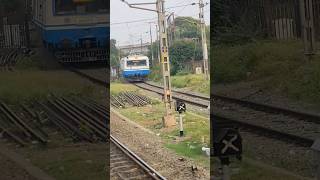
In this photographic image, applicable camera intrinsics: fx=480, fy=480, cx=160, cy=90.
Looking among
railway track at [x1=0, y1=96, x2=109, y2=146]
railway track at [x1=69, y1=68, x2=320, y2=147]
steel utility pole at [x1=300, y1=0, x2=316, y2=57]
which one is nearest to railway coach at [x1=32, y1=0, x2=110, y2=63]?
railway track at [x1=0, y1=96, x2=109, y2=146]

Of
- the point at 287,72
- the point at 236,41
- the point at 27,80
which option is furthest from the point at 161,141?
the point at 236,41

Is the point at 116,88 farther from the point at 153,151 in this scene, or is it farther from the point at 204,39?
the point at 153,151

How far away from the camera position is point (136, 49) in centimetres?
511

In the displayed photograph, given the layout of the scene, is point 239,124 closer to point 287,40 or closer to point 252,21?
point 287,40

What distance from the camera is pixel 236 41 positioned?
671 inches

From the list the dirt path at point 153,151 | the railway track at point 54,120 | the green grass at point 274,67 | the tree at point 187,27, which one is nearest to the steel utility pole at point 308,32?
the green grass at point 274,67

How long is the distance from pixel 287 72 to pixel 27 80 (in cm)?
623

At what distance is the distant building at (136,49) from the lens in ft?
15.3

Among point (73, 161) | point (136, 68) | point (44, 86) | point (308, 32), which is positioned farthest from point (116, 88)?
point (308, 32)

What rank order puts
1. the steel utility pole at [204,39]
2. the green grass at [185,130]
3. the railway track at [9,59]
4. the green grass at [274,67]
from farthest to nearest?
the green grass at [274,67] < the railway track at [9,59] < the green grass at [185,130] < the steel utility pole at [204,39]

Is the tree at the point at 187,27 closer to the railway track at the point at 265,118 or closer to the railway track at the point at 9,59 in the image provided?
the railway track at the point at 265,118

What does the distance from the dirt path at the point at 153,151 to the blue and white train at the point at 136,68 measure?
0.59m

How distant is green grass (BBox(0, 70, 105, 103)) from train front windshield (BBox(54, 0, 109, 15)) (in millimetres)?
1401

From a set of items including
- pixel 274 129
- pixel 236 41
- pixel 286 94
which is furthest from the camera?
pixel 236 41
